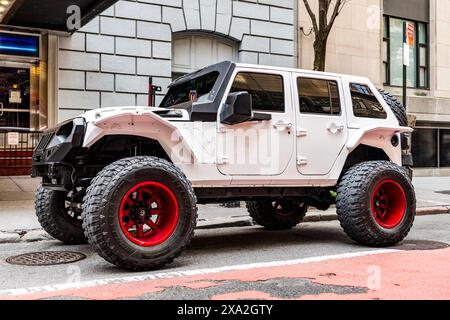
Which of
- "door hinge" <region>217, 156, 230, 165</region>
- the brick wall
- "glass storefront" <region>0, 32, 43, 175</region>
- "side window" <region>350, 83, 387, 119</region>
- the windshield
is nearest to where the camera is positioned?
"door hinge" <region>217, 156, 230, 165</region>

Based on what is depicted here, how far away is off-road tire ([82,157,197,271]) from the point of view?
5.08 metres

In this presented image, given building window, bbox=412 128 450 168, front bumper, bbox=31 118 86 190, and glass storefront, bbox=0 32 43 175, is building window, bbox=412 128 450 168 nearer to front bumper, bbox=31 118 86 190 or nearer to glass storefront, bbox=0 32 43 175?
glass storefront, bbox=0 32 43 175

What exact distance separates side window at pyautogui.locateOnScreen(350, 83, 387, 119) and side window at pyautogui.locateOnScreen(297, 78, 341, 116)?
310mm

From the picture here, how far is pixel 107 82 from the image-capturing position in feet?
45.3

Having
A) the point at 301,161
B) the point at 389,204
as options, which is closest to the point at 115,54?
the point at 301,161

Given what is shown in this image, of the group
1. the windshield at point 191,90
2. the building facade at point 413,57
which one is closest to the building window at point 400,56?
the building facade at point 413,57

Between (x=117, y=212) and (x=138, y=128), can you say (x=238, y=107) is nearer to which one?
(x=138, y=128)

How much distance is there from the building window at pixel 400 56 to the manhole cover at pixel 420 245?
13000 millimetres

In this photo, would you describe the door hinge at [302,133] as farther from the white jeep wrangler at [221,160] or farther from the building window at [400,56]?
the building window at [400,56]

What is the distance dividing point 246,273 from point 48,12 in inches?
372

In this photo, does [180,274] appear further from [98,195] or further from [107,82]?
[107,82]

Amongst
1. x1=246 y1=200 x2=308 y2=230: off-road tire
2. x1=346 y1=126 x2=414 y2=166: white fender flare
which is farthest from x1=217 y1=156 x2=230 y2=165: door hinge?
x1=246 y1=200 x2=308 y2=230: off-road tire

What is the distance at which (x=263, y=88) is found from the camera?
6.59m

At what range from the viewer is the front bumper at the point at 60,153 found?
18.0ft
